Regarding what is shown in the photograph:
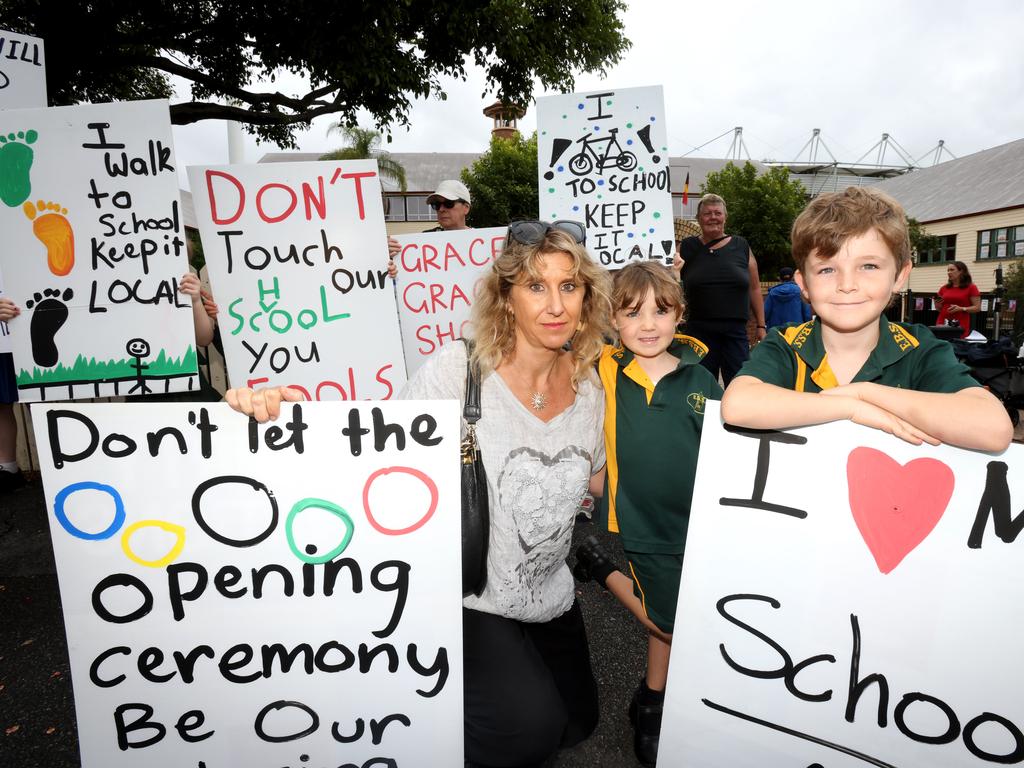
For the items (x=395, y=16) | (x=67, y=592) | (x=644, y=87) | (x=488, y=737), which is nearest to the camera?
(x=67, y=592)

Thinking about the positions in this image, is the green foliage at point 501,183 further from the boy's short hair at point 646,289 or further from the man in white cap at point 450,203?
the boy's short hair at point 646,289

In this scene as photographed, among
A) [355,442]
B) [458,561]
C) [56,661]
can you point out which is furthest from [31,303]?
[458,561]

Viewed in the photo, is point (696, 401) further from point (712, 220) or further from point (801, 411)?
point (712, 220)

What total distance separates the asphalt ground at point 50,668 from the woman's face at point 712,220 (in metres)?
2.65

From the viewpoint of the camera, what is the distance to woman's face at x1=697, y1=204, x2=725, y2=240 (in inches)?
191

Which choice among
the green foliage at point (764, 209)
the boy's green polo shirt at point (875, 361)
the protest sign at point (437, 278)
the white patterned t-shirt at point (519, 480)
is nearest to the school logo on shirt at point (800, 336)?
the boy's green polo shirt at point (875, 361)

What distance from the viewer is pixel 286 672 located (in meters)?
1.51

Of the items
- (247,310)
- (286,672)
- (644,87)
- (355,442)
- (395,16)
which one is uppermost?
(395,16)

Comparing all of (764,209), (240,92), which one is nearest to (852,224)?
(240,92)

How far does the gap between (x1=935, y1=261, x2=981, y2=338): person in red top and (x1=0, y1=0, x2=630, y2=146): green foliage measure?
19.5 feet

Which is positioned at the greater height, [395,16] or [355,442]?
[395,16]

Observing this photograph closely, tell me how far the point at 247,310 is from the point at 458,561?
2.13 m

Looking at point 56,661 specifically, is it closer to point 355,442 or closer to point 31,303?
point 31,303

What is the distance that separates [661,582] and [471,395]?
0.90m
